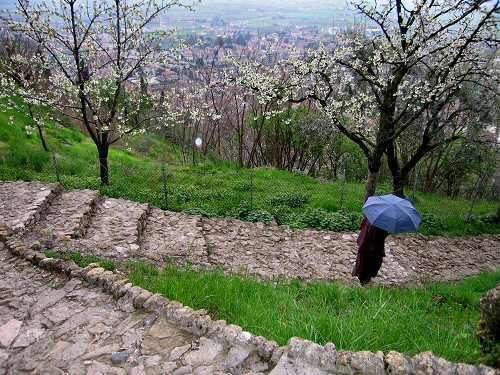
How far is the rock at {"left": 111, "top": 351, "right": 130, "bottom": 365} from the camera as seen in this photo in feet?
14.1

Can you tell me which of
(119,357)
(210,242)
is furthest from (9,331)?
(210,242)

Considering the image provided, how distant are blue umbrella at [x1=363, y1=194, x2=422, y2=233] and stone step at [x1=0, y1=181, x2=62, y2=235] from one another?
6.77 m

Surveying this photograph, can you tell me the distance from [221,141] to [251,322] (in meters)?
25.9

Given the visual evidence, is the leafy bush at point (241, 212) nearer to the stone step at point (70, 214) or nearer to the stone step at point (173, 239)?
the stone step at point (173, 239)

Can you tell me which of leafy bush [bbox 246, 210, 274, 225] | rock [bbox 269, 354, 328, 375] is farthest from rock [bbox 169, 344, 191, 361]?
leafy bush [bbox 246, 210, 274, 225]

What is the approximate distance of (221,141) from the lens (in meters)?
30.0

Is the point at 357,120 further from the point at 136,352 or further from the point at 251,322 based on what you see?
the point at 136,352

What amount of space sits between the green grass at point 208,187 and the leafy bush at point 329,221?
0.11 feet

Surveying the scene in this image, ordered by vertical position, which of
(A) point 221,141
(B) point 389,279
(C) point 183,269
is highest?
(C) point 183,269

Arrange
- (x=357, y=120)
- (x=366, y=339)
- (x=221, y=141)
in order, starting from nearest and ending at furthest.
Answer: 1. (x=366, y=339)
2. (x=357, y=120)
3. (x=221, y=141)

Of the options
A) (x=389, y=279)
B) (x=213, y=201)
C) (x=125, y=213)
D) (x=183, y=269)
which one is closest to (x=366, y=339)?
(x=183, y=269)

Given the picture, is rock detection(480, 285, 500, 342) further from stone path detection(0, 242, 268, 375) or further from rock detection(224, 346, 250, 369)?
rock detection(224, 346, 250, 369)

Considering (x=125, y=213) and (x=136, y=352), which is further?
(x=125, y=213)

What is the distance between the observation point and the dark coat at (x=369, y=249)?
711cm
